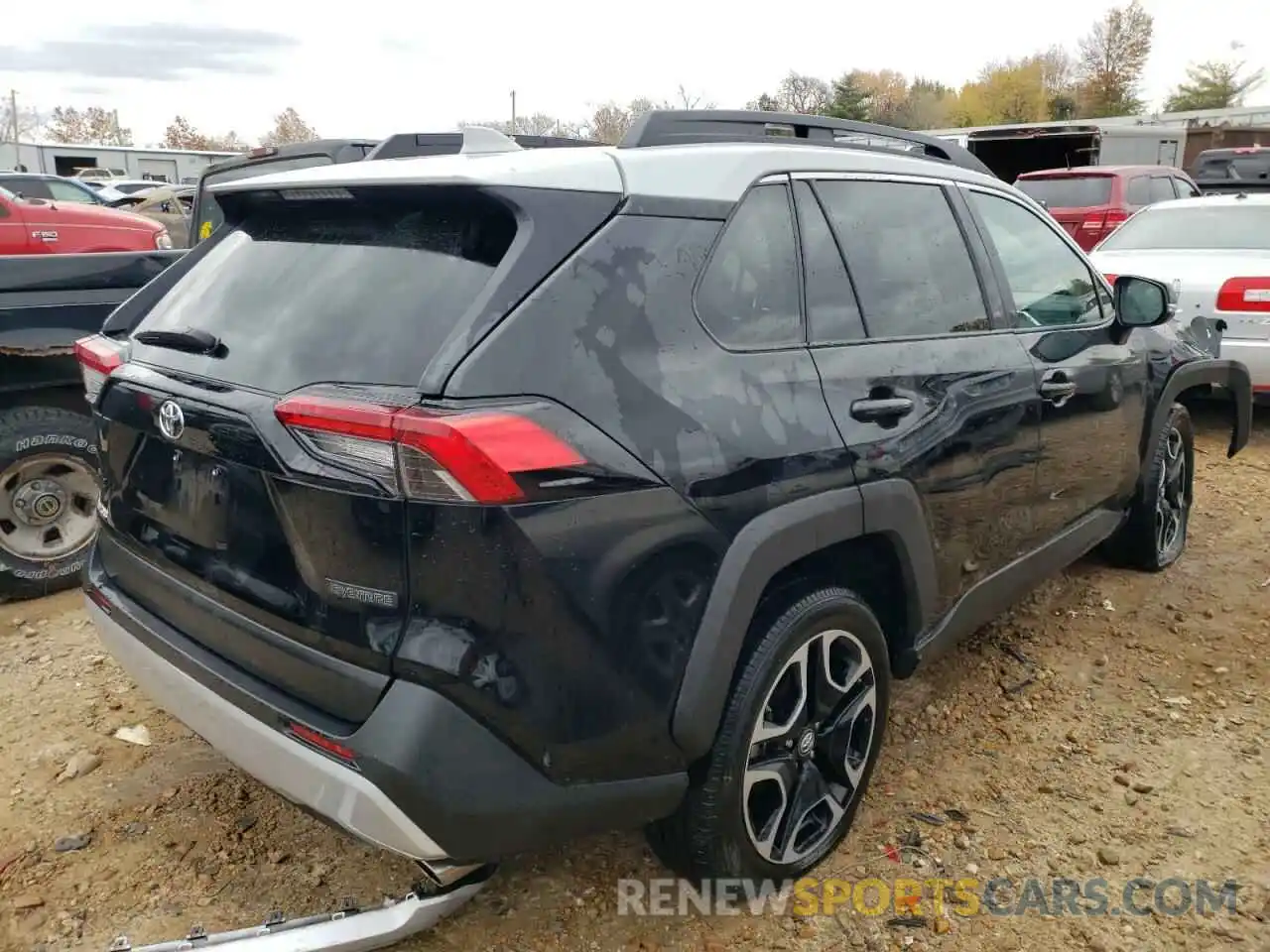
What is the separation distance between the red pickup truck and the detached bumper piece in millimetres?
6281

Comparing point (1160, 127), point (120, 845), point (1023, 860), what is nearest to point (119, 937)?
point (120, 845)

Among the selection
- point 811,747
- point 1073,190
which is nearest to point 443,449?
point 811,747

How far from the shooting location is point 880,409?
2514 mm

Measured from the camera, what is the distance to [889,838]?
2.77 metres

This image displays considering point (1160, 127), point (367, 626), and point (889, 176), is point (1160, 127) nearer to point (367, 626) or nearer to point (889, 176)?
point (889, 176)

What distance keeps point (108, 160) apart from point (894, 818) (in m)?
45.2

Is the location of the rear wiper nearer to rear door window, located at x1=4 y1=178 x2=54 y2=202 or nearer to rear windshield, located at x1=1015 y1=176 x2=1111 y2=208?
rear windshield, located at x1=1015 y1=176 x2=1111 y2=208

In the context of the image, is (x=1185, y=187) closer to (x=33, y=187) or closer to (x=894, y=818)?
(x=894, y=818)

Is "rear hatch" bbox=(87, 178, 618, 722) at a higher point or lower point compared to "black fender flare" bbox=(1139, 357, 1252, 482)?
higher

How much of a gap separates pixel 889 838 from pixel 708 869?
0.68m

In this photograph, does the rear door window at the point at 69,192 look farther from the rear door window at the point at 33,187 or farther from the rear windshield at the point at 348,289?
the rear windshield at the point at 348,289

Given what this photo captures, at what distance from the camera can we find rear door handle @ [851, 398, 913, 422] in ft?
8.07

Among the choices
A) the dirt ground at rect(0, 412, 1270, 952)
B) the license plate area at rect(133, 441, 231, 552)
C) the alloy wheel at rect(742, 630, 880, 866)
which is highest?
the license plate area at rect(133, 441, 231, 552)

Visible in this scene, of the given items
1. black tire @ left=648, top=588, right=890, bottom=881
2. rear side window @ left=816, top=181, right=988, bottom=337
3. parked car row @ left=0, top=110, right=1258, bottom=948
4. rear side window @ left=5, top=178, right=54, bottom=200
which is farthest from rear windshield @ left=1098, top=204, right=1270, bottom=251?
rear side window @ left=5, top=178, right=54, bottom=200
